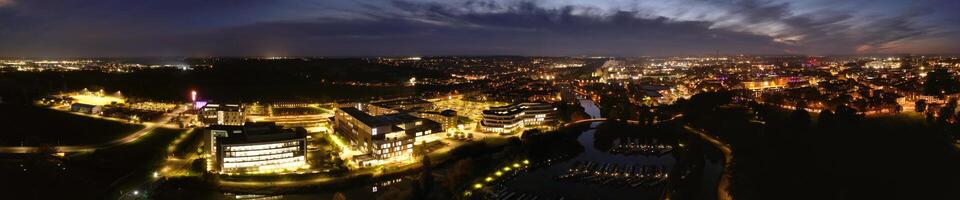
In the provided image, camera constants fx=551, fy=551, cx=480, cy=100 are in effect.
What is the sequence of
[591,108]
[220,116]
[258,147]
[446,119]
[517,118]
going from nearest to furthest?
[258,147], [446,119], [517,118], [220,116], [591,108]

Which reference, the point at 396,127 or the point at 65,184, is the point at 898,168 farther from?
the point at 65,184

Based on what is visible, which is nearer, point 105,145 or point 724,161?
point 724,161

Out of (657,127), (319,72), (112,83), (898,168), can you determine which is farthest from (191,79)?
(898,168)

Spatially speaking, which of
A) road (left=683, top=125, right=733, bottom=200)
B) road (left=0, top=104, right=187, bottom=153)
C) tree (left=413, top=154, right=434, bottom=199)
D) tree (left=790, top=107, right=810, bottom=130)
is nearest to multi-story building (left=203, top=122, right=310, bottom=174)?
tree (left=413, top=154, right=434, bottom=199)

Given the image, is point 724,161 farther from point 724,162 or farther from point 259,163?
point 259,163

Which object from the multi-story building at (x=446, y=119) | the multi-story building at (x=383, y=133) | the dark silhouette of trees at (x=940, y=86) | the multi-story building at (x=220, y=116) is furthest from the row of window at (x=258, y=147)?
the dark silhouette of trees at (x=940, y=86)

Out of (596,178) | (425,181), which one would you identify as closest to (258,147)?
(425,181)

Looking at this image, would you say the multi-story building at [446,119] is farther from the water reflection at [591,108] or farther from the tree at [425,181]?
the water reflection at [591,108]
